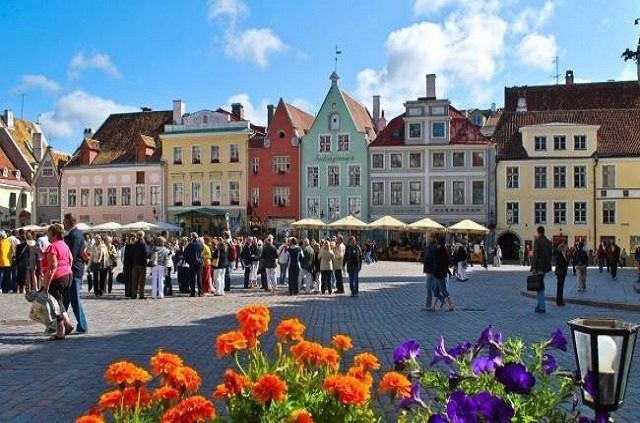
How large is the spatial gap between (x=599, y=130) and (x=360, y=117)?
56.1 feet

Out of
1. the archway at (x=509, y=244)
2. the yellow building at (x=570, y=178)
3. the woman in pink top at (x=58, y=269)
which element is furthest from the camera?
the archway at (x=509, y=244)

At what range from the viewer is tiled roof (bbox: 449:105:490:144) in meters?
49.0

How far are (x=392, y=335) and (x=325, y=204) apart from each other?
4049cm

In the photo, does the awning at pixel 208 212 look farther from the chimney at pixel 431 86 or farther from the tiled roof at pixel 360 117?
the chimney at pixel 431 86

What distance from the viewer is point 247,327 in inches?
152

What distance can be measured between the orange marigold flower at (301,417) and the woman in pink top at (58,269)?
8.26m

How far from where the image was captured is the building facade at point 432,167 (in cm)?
4891

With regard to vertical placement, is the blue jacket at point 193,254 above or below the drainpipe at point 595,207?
below

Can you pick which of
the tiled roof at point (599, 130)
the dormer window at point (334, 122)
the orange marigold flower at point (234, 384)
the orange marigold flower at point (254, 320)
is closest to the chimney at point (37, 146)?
the dormer window at point (334, 122)

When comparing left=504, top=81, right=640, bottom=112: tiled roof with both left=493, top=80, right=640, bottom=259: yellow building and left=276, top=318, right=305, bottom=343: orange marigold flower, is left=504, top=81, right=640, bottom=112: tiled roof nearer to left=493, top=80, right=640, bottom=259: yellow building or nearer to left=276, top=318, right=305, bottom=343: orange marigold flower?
left=493, top=80, right=640, bottom=259: yellow building

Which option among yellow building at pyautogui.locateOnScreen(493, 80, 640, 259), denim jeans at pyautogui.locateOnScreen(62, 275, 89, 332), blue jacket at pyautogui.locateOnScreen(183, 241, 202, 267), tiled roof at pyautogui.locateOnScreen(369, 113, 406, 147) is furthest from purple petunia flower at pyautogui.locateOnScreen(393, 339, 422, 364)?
tiled roof at pyautogui.locateOnScreen(369, 113, 406, 147)

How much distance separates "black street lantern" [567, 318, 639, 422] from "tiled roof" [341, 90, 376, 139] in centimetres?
4865

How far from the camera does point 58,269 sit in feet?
34.8

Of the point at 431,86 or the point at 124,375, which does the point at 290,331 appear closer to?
the point at 124,375
